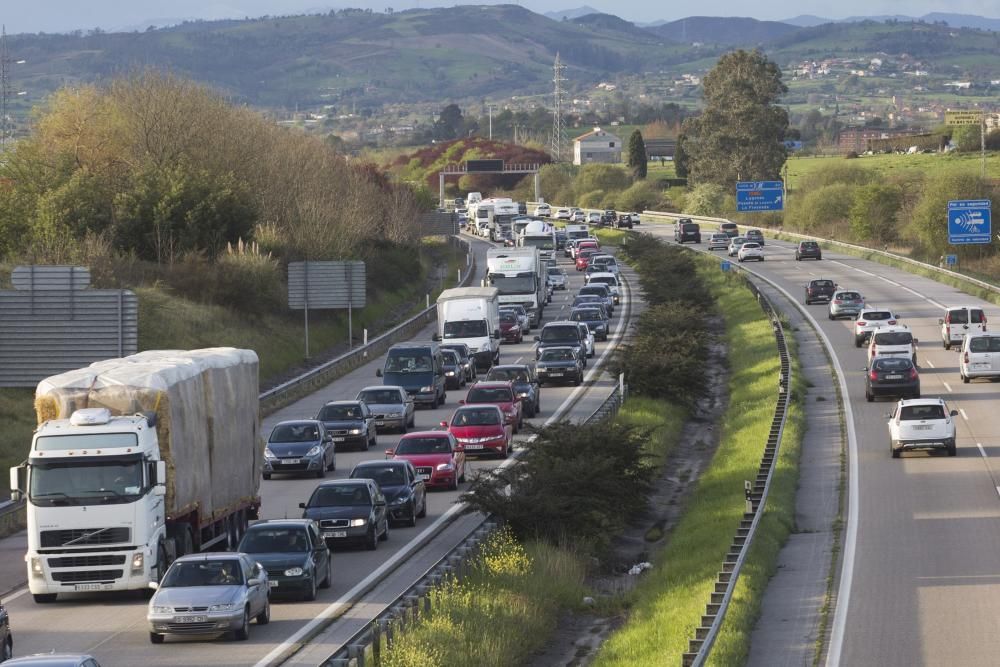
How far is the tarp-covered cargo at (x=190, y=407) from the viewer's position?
981 inches

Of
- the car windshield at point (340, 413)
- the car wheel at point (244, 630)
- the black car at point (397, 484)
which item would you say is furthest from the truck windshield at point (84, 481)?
the car windshield at point (340, 413)

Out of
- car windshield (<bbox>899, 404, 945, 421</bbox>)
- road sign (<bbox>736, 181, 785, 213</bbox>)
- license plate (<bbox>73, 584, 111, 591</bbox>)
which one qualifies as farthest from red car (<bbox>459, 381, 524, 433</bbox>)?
road sign (<bbox>736, 181, 785, 213</bbox>)

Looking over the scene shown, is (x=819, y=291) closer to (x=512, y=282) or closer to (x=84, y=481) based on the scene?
(x=512, y=282)

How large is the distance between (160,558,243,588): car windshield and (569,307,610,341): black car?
157 feet

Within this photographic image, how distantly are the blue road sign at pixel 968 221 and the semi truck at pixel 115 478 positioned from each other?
65.9m

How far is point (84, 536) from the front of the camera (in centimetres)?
2400

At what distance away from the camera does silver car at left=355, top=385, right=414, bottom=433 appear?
45.6m

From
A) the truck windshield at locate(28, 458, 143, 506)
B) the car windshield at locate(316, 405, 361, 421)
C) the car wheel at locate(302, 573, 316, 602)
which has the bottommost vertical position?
the car windshield at locate(316, 405, 361, 421)

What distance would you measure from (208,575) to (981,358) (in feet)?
110

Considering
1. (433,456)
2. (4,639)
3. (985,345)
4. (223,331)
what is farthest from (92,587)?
(223,331)

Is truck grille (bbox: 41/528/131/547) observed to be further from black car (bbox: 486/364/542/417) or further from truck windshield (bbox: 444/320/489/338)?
truck windshield (bbox: 444/320/489/338)

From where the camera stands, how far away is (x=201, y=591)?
858 inches

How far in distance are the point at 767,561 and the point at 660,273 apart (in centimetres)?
5918

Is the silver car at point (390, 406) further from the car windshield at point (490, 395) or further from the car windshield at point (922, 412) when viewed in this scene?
the car windshield at point (922, 412)
